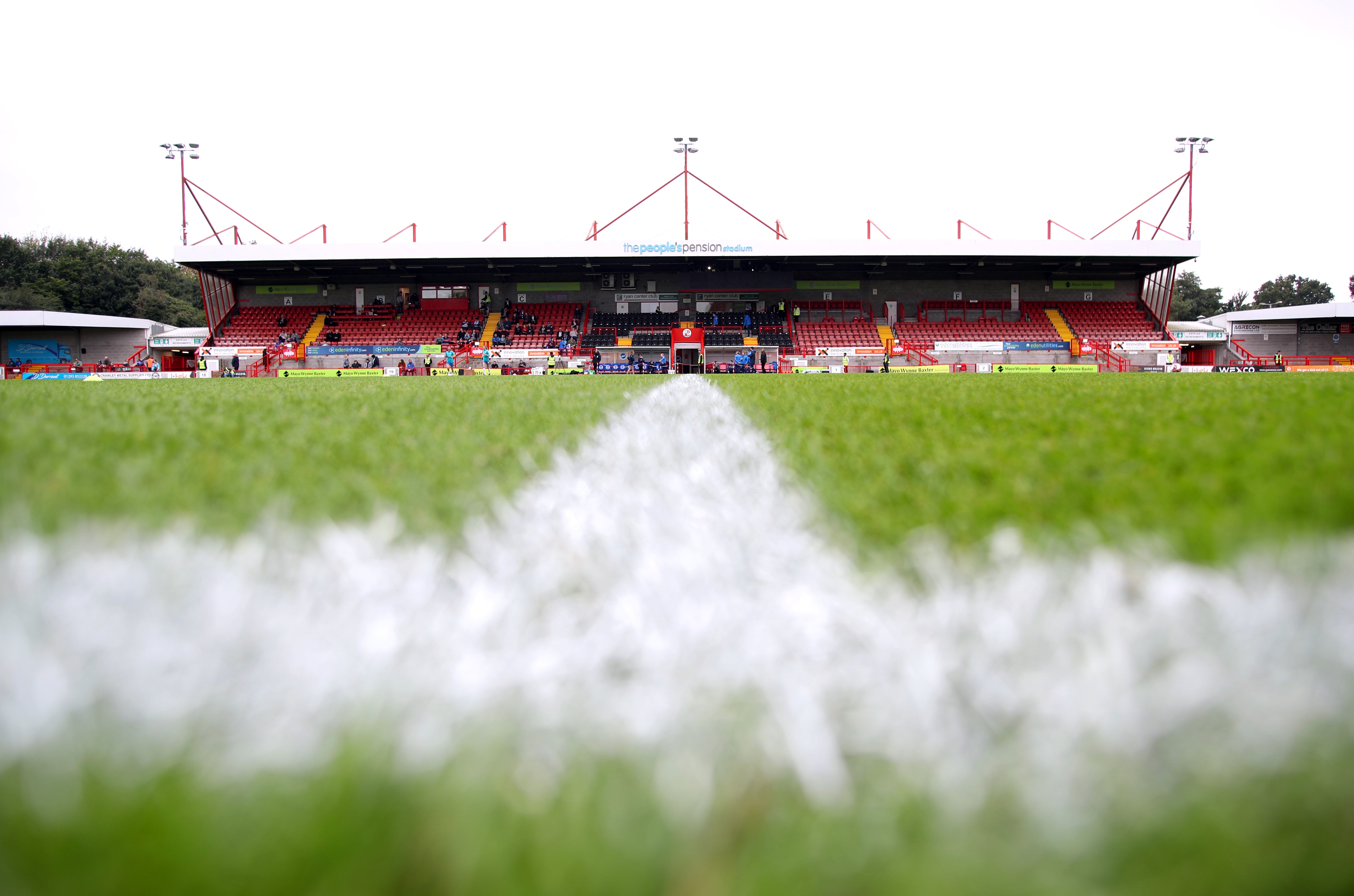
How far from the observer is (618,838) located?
1.43 feet

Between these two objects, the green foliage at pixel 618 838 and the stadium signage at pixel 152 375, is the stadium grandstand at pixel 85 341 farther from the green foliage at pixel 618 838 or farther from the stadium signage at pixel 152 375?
the green foliage at pixel 618 838

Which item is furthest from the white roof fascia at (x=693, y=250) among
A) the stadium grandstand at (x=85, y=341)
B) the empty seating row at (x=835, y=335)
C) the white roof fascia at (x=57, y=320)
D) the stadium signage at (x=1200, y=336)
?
the white roof fascia at (x=57, y=320)

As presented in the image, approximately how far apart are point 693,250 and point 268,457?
25753mm

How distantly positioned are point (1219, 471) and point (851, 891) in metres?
1.53

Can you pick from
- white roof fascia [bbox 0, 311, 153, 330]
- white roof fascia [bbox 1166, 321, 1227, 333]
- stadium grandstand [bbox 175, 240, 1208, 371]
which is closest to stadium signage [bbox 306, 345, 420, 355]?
stadium grandstand [bbox 175, 240, 1208, 371]

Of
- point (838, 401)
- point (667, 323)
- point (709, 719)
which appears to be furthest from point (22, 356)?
point (709, 719)

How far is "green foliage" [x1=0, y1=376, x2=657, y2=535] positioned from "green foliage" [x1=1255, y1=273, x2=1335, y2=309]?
73829mm

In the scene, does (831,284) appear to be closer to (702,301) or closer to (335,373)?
(702,301)

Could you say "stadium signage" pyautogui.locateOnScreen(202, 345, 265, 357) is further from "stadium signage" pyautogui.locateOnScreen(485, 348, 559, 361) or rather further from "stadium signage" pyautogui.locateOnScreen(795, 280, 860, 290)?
"stadium signage" pyautogui.locateOnScreen(795, 280, 860, 290)

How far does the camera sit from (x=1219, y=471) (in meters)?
1.50

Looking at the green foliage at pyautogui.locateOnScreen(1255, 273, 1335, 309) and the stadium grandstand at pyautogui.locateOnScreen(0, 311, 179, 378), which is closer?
the stadium grandstand at pyautogui.locateOnScreen(0, 311, 179, 378)

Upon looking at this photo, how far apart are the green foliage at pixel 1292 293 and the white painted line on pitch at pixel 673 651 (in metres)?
74.5

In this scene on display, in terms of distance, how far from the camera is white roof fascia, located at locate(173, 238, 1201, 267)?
86.6 ft

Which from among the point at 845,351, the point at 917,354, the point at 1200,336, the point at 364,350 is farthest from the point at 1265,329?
the point at 364,350
